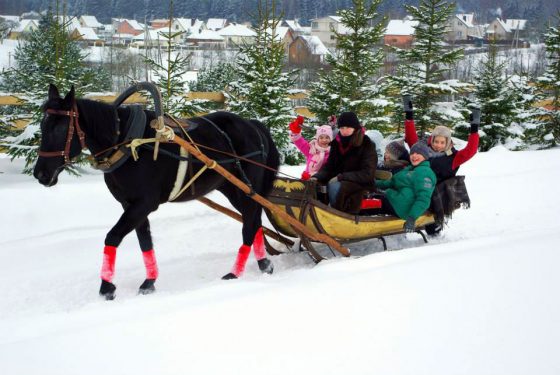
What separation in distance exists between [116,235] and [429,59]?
11.6m

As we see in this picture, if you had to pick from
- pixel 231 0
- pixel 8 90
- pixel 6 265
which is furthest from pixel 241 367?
pixel 231 0

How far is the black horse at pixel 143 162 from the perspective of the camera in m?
4.36

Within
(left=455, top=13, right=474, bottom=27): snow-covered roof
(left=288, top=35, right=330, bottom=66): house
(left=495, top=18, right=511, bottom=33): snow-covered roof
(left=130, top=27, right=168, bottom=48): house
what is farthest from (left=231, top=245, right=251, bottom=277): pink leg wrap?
(left=455, top=13, right=474, bottom=27): snow-covered roof

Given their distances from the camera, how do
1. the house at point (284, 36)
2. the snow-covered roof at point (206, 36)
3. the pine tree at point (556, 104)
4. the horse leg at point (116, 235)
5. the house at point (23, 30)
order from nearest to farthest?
the horse leg at point (116, 235) → the house at point (284, 36) → the pine tree at point (556, 104) → the house at point (23, 30) → the snow-covered roof at point (206, 36)

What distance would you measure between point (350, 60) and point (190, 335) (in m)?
11.5

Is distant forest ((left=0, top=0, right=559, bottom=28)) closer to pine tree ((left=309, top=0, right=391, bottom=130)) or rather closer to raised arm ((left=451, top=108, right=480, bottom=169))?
pine tree ((left=309, top=0, right=391, bottom=130))

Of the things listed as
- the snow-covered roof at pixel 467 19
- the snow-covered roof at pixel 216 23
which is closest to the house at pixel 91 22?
the snow-covered roof at pixel 216 23

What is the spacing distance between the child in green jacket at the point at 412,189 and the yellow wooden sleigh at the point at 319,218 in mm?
191

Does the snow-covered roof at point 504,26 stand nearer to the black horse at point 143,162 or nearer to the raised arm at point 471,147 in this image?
the raised arm at point 471,147

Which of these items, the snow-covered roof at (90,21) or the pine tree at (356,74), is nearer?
the pine tree at (356,74)

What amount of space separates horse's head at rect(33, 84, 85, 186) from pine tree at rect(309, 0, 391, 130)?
9.41 metres

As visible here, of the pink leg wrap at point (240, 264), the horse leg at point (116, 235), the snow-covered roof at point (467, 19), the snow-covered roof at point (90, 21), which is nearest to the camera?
the horse leg at point (116, 235)

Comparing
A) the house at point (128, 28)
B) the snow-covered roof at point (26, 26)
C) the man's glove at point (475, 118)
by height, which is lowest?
the man's glove at point (475, 118)

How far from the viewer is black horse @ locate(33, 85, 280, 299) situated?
436cm
